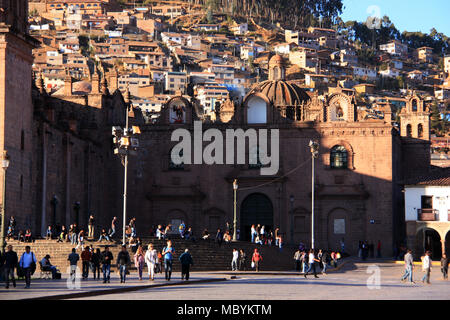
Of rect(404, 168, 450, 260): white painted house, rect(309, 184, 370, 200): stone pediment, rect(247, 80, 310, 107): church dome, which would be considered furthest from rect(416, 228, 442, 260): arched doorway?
rect(247, 80, 310, 107): church dome

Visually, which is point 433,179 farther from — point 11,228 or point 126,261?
point 126,261

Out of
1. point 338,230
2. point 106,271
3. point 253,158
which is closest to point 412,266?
point 106,271

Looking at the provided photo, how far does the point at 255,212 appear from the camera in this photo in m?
67.5

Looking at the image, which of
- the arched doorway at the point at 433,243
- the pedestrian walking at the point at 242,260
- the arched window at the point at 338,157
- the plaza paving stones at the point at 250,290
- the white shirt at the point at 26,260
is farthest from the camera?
the arched window at the point at 338,157

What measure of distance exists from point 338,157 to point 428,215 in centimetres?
715

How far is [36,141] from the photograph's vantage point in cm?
5447

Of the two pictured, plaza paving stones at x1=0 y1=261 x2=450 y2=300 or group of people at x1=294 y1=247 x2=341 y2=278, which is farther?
group of people at x1=294 y1=247 x2=341 y2=278

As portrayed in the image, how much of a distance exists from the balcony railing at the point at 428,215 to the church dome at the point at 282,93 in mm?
12094

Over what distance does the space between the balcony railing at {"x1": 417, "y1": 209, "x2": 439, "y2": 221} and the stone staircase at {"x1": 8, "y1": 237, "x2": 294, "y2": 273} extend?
972 cm

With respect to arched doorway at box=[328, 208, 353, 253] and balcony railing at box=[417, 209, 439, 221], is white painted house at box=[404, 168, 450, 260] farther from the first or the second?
arched doorway at box=[328, 208, 353, 253]

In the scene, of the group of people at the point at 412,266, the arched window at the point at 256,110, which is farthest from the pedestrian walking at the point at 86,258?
the arched window at the point at 256,110

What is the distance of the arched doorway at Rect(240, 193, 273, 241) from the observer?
67250mm

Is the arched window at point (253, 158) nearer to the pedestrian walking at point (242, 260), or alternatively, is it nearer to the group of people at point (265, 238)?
the group of people at point (265, 238)

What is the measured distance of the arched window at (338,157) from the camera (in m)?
65.9
